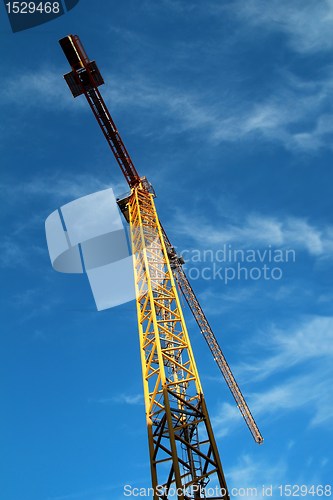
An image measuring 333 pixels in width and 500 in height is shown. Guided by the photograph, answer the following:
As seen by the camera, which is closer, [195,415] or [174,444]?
[174,444]

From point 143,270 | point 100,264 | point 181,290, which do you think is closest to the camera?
point 143,270

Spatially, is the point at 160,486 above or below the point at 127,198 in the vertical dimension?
below

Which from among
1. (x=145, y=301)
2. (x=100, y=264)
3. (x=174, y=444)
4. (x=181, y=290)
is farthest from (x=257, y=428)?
(x=174, y=444)

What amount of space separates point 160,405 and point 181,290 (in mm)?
29616

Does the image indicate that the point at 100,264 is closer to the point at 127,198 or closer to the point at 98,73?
the point at 127,198

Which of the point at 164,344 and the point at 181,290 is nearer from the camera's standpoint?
the point at 164,344

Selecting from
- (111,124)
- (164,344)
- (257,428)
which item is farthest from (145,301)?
(257,428)

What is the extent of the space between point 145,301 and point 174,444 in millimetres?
8313

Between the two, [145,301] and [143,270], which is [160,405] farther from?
[143,270]

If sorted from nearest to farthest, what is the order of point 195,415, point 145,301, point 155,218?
1. point 195,415
2. point 145,301
3. point 155,218

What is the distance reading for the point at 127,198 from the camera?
109 ft

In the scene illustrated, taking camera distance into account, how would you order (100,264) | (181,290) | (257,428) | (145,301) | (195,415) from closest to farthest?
(195,415)
(145,301)
(100,264)
(181,290)
(257,428)

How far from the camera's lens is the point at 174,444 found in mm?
17453

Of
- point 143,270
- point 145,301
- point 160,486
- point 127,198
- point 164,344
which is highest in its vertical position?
point 127,198
